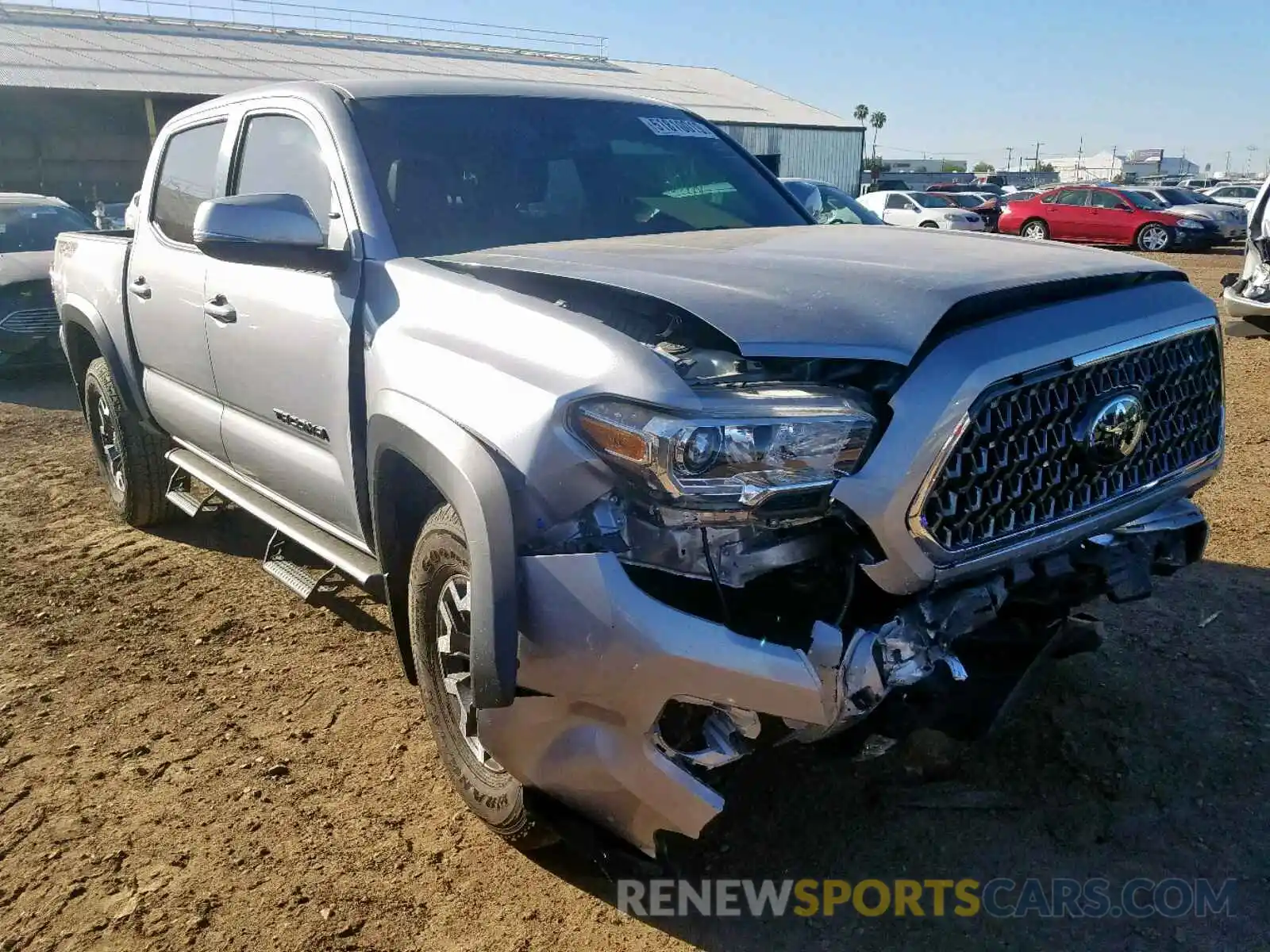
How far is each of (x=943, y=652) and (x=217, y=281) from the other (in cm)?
290

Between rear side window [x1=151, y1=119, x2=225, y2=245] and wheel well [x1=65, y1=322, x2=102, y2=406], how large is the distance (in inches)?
48.7

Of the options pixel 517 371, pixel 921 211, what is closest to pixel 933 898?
pixel 517 371

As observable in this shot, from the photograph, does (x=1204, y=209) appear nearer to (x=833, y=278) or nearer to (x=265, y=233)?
(x=833, y=278)

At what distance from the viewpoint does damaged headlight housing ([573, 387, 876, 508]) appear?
6.68 feet

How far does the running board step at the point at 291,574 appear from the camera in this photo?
353 centimetres

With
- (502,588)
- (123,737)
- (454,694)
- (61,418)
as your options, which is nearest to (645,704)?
(502,588)

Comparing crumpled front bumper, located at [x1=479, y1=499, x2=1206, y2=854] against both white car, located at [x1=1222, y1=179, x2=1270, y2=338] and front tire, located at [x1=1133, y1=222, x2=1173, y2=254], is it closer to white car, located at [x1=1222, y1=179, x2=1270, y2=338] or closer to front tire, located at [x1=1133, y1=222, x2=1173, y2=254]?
white car, located at [x1=1222, y1=179, x2=1270, y2=338]

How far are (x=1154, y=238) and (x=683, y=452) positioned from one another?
24.3 m

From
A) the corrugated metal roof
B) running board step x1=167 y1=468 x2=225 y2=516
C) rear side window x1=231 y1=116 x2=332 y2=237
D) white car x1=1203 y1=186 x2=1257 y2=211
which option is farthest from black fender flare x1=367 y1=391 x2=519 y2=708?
white car x1=1203 y1=186 x2=1257 y2=211

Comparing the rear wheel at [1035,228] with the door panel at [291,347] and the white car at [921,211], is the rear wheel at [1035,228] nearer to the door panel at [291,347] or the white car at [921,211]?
the white car at [921,211]

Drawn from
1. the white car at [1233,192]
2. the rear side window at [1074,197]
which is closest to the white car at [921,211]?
the rear side window at [1074,197]

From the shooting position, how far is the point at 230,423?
3877 mm

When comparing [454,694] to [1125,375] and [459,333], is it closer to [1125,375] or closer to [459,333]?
[459,333]

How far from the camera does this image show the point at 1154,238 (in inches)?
898
